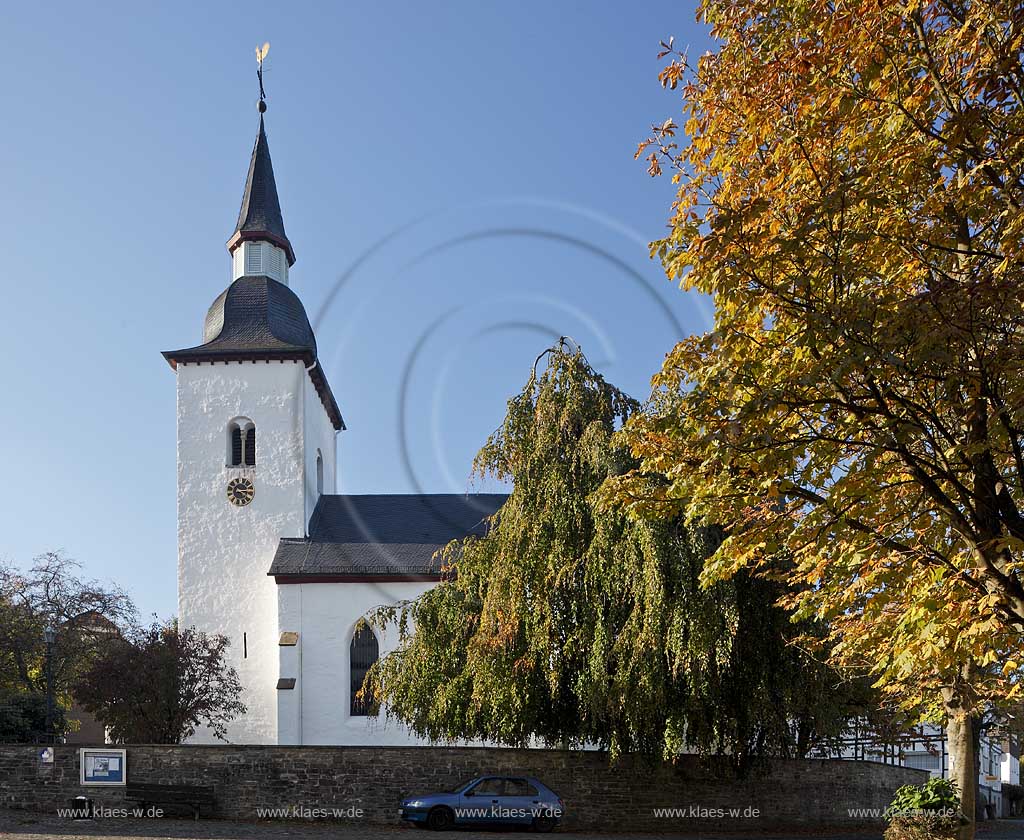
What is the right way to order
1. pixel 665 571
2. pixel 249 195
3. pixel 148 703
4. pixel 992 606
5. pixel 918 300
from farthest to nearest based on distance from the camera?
pixel 249 195 → pixel 148 703 → pixel 665 571 → pixel 992 606 → pixel 918 300

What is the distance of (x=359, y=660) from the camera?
109 ft

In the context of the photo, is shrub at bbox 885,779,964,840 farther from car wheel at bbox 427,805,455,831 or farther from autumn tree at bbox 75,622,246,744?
autumn tree at bbox 75,622,246,744

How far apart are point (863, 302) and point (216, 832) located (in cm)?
1449

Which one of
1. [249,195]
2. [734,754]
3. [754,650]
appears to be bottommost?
[734,754]

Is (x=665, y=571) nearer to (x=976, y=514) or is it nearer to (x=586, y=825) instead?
(x=586, y=825)

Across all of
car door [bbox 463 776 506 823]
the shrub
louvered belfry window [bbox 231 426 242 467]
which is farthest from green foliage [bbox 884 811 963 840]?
louvered belfry window [bbox 231 426 242 467]

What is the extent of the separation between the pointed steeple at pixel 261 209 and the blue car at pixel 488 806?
23.7 m

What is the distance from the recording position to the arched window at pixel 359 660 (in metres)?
32.5

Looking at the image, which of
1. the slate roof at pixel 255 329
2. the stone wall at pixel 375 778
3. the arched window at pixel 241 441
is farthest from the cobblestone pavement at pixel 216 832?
the slate roof at pixel 255 329

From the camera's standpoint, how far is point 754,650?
65.8 ft

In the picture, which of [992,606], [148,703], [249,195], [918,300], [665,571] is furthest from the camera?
[249,195]

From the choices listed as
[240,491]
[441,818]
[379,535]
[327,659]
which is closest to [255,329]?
[240,491]

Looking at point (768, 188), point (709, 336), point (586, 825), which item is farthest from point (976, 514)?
point (586, 825)

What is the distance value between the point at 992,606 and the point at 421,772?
13668 millimetres
